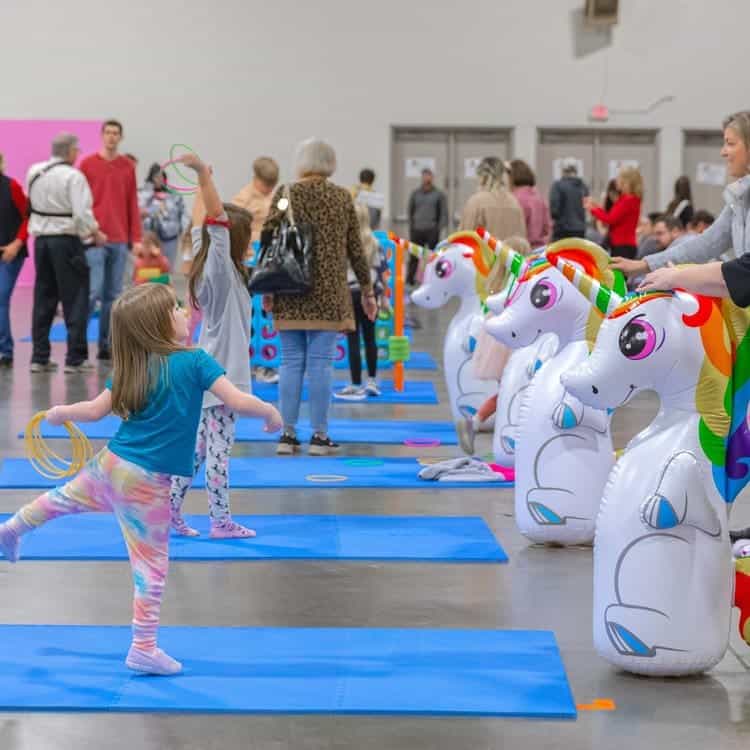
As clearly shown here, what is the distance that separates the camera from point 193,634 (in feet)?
15.3

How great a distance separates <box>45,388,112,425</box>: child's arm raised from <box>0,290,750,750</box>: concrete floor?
862 mm

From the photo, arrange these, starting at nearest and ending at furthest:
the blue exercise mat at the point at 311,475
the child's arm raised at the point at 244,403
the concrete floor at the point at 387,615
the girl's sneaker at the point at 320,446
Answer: the concrete floor at the point at 387,615 → the child's arm raised at the point at 244,403 → the blue exercise mat at the point at 311,475 → the girl's sneaker at the point at 320,446

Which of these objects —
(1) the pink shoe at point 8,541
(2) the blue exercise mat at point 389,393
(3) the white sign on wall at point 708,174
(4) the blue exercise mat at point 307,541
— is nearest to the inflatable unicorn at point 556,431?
(4) the blue exercise mat at point 307,541

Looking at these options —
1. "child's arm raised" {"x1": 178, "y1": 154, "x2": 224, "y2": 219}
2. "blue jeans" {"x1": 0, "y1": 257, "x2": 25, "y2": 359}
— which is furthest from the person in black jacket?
"child's arm raised" {"x1": 178, "y1": 154, "x2": 224, "y2": 219}

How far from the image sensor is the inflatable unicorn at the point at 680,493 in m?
4.24

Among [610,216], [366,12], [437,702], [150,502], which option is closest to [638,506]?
[437,702]

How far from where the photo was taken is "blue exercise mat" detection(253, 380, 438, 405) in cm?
1064

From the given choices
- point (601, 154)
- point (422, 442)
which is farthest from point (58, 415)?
point (601, 154)

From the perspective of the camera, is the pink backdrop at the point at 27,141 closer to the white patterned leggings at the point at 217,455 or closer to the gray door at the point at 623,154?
the gray door at the point at 623,154

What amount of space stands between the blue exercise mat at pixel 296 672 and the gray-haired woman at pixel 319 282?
3.32 meters

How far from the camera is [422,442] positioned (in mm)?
8781

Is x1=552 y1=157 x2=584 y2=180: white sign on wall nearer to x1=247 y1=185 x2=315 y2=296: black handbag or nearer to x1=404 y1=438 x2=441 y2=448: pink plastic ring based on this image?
Answer: x1=404 y1=438 x2=441 y2=448: pink plastic ring

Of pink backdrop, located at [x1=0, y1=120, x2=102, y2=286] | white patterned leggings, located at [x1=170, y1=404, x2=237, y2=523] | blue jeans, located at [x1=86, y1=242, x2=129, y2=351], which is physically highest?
pink backdrop, located at [x1=0, y1=120, x2=102, y2=286]

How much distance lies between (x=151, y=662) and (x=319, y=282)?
3.92 meters
